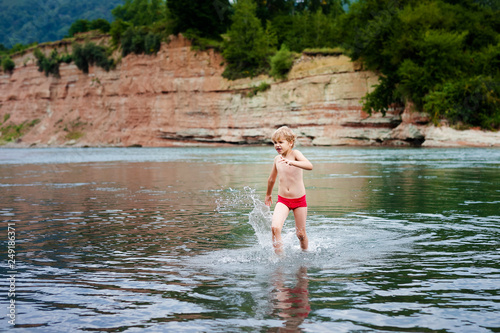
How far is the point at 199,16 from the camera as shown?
7294 cm

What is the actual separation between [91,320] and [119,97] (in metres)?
78.3

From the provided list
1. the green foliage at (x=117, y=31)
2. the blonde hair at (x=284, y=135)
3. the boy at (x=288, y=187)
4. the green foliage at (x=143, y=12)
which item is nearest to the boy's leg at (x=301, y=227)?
the boy at (x=288, y=187)

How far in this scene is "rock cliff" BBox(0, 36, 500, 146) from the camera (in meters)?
55.4

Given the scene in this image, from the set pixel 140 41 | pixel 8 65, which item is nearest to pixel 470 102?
pixel 140 41

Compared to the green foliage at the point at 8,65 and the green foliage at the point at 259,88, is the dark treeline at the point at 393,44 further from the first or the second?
the green foliage at the point at 8,65

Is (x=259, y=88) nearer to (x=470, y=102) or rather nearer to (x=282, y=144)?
(x=470, y=102)

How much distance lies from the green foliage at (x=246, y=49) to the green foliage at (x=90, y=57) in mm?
21258

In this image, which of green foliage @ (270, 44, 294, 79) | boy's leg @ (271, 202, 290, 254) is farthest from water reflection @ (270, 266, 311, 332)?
green foliage @ (270, 44, 294, 79)

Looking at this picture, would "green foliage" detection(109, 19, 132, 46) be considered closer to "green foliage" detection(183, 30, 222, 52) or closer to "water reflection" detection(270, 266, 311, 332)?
"green foliage" detection(183, 30, 222, 52)

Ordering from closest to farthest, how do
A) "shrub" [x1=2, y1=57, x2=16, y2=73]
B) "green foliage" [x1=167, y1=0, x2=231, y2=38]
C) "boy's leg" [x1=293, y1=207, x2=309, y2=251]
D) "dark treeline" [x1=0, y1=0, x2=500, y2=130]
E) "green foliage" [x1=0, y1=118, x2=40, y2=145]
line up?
"boy's leg" [x1=293, y1=207, x2=309, y2=251] < "dark treeline" [x1=0, y1=0, x2=500, y2=130] < "green foliage" [x1=167, y1=0, x2=231, y2=38] < "green foliage" [x1=0, y1=118, x2=40, y2=145] < "shrub" [x1=2, y1=57, x2=16, y2=73]

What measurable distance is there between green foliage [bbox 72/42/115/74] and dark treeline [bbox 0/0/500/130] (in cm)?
416

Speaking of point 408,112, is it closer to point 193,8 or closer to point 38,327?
point 193,8

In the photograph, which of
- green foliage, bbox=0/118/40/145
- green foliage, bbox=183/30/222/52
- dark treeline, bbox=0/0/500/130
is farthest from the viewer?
green foliage, bbox=0/118/40/145

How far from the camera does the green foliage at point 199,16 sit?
7219 centimetres
